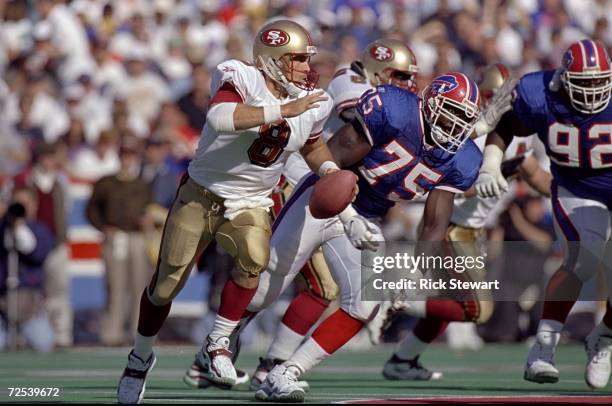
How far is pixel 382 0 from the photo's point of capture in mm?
16094

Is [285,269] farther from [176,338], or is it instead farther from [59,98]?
[59,98]

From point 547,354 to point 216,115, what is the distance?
7.72ft

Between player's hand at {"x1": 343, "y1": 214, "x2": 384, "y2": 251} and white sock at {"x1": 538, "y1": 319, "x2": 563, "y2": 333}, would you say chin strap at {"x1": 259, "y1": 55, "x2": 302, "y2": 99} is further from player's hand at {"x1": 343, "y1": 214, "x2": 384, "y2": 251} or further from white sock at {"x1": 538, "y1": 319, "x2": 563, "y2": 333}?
white sock at {"x1": 538, "y1": 319, "x2": 563, "y2": 333}

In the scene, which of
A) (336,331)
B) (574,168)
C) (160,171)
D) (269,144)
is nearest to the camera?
(269,144)

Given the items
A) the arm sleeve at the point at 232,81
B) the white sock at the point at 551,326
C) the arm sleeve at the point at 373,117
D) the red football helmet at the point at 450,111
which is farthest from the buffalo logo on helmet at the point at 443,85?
the white sock at the point at 551,326

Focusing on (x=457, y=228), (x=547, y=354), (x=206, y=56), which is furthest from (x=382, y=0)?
(x=547, y=354)

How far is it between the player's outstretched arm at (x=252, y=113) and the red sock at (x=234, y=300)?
82 centimetres

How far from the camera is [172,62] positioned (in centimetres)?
1507

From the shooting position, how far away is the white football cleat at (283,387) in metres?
6.55

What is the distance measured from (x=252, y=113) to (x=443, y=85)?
120 cm

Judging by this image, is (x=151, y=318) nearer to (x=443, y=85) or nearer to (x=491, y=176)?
(x=443, y=85)

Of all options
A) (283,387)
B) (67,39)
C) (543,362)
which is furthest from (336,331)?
(67,39)

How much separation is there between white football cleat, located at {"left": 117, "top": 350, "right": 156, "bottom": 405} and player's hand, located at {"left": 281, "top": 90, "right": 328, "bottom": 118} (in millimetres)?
1461

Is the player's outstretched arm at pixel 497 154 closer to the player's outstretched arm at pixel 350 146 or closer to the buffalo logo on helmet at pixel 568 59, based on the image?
the buffalo logo on helmet at pixel 568 59
